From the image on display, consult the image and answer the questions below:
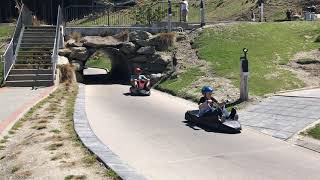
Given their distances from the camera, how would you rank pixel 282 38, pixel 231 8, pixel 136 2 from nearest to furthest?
1. pixel 282 38
2. pixel 231 8
3. pixel 136 2

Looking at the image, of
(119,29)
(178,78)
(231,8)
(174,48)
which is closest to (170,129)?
(178,78)

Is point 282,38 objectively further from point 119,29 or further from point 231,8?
point 231,8

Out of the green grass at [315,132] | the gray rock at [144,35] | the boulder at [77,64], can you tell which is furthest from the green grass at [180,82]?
the green grass at [315,132]

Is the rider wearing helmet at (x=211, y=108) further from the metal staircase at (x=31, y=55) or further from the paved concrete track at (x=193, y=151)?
the metal staircase at (x=31, y=55)

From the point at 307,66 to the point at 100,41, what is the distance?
13.0 m

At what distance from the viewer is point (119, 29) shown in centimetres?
3177

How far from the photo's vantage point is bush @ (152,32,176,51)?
29531 mm

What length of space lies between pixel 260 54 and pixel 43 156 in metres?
17.1

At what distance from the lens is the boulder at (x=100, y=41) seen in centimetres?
3067

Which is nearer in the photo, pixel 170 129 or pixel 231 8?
pixel 170 129

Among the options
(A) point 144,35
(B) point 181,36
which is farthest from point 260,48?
(A) point 144,35

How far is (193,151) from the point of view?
36.4 ft

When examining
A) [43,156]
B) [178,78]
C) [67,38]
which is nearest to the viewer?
[43,156]

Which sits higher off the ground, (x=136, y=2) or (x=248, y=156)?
(x=136, y=2)
